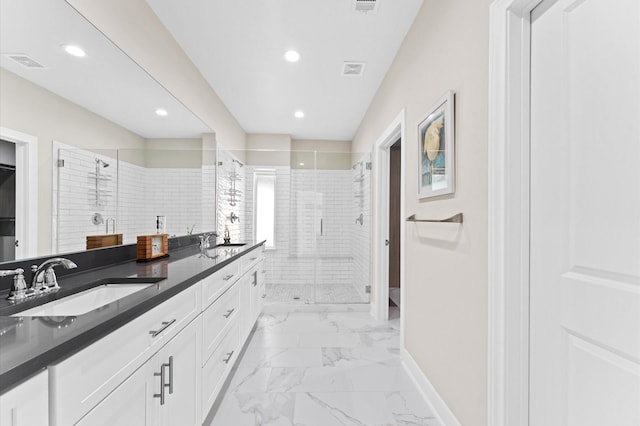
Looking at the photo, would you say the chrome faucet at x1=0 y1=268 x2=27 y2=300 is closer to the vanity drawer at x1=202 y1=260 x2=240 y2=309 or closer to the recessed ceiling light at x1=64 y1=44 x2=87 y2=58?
the vanity drawer at x1=202 y1=260 x2=240 y2=309

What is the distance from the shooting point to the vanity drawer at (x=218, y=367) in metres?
1.65

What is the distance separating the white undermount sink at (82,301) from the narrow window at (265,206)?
3.57m

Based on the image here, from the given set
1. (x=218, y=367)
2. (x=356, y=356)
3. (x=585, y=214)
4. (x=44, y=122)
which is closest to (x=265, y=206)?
(x=356, y=356)

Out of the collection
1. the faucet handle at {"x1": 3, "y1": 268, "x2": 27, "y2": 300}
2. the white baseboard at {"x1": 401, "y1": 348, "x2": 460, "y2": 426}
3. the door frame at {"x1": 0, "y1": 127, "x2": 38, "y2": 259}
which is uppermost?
the door frame at {"x1": 0, "y1": 127, "x2": 38, "y2": 259}

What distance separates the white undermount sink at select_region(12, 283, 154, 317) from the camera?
1.09m

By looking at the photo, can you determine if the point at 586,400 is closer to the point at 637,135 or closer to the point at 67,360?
the point at 637,135

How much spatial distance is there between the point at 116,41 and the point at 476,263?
2.32 metres

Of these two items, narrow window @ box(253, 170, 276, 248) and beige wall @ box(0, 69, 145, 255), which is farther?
A: narrow window @ box(253, 170, 276, 248)

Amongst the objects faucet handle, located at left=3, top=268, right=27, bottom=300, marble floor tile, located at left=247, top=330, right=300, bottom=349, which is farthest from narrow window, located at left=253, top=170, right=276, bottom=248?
faucet handle, located at left=3, top=268, right=27, bottom=300

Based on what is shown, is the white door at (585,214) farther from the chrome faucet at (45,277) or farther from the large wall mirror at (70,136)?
the large wall mirror at (70,136)

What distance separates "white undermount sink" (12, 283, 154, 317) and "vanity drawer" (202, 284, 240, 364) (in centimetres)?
41

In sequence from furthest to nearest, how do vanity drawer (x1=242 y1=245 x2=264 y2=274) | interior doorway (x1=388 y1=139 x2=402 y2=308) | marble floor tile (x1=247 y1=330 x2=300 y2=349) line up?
interior doorway (x1=388 y1=139 x2=402 y2=308) → marble floor tile (x1=247 y1=330 x2=300 y2=349) → vanity drawer (x1=242 y1=245 x2=264 y2=274)

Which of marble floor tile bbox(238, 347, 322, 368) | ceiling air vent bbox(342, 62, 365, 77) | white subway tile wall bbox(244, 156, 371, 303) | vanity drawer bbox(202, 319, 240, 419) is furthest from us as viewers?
white subway tile wall bbox(244, 156, 371, 303)

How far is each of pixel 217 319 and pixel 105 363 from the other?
104cm
